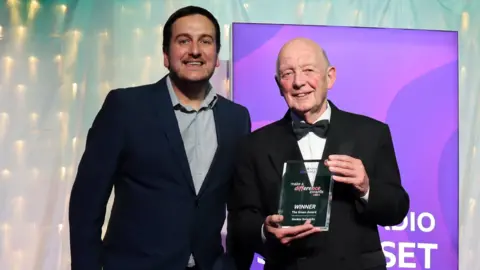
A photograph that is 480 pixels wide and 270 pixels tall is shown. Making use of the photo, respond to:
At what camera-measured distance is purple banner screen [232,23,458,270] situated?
3404 millimetres

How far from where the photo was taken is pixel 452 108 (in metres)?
3.49

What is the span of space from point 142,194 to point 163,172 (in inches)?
4.0

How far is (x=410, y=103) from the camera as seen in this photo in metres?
3.46

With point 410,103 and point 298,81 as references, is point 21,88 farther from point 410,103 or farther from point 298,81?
point 410,103

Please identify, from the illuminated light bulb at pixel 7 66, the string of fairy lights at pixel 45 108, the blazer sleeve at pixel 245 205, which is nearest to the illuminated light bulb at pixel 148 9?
the string of fairy lights at pixel 45 108

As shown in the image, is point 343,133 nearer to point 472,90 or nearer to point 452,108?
point 452,108

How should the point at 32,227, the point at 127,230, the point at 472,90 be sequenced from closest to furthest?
the point at 127,230, the point at 32,227, the point at 472,90

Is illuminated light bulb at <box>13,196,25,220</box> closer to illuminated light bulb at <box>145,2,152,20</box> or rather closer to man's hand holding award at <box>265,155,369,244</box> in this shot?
illuminated light bulb at <box>145,2,152,20</box>

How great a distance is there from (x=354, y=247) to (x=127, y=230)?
74cm

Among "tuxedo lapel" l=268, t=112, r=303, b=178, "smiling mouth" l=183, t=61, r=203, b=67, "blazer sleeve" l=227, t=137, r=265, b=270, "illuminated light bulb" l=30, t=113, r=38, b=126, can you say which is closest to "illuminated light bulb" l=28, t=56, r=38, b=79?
"illuminated light bulb" l=30, t=113, r=38, b=126

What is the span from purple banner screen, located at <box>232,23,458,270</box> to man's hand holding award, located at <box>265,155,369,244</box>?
1780mm

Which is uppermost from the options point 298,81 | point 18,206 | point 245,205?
point 298,81

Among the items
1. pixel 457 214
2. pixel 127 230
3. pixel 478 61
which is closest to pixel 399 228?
pixel 457 214

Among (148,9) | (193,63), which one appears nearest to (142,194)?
(193,63)
